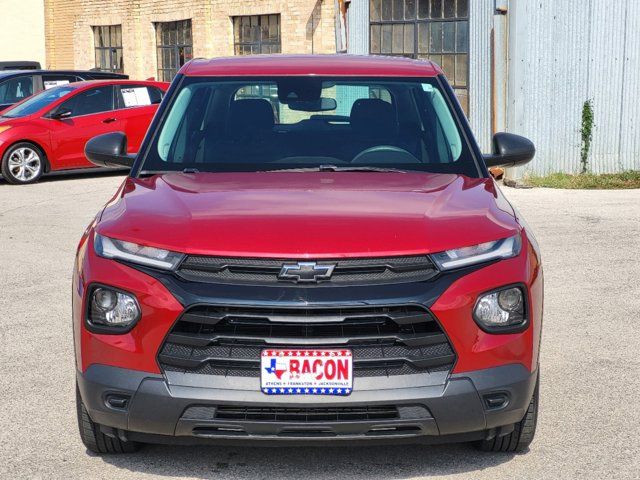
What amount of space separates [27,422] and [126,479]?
100 cm

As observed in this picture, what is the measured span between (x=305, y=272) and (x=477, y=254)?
67 cm

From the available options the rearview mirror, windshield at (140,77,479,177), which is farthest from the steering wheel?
the rearview mirror

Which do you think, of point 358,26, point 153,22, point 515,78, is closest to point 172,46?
point 153,22

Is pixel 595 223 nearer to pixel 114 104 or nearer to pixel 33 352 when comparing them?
pixel 33 352

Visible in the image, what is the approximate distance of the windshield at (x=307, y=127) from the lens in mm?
5387

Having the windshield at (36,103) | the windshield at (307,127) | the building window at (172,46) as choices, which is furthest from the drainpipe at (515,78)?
the building window at (172,46)

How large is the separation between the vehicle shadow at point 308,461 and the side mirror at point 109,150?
173cm

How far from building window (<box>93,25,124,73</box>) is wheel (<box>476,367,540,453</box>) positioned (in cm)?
2622

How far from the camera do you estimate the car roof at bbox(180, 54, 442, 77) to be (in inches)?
228

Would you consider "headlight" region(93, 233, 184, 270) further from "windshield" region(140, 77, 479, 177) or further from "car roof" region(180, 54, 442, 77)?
"car roof" region(180, 54, 442, 77)

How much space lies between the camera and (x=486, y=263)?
417 centimetres

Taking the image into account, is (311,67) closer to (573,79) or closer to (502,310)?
(502,310)

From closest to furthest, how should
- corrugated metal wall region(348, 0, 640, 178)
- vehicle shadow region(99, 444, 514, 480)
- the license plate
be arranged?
1. the license plate
2. vehicle shadow region(99, 444, 514, 480)
3. corrugated metal wall region(348, 0, 640, 178)

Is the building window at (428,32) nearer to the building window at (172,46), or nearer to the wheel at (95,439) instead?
the building window at (172,46)
